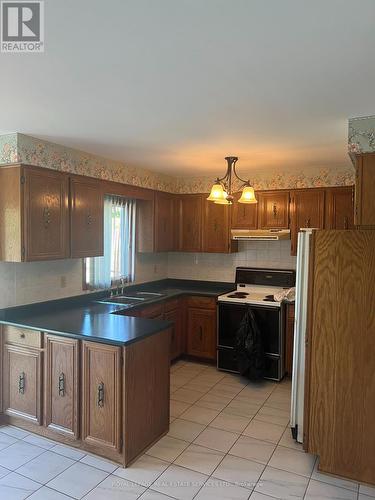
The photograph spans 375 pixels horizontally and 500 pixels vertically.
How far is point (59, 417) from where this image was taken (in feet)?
9.46

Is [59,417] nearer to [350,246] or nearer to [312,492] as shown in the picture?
[312,492]

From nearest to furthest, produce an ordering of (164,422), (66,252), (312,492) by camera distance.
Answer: (312,492)
(164,422)
(66,252)

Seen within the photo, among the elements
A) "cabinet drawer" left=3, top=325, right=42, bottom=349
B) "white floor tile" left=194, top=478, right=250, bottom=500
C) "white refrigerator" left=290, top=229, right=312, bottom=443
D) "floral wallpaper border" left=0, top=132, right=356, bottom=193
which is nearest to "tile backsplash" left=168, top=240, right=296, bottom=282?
"floral wallpaper border" left=0, top=132, right=356, bottom=193

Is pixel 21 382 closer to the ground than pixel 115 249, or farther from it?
closer to the ground

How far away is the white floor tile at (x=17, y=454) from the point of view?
2.65 metres

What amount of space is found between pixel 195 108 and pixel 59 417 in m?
2.49

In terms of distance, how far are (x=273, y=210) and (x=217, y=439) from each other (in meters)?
2.66

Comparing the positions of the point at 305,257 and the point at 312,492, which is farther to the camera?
the point at 305,257

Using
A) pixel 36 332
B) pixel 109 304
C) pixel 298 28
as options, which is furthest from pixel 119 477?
pixel 298 28

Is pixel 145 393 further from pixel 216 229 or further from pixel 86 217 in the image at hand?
pixel 216 229

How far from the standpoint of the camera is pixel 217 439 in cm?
299

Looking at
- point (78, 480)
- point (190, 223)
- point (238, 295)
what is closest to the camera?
point (78, 480)

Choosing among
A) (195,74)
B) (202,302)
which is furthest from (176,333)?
(195,74)

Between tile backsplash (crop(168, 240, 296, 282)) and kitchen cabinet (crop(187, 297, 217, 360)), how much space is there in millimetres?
608
